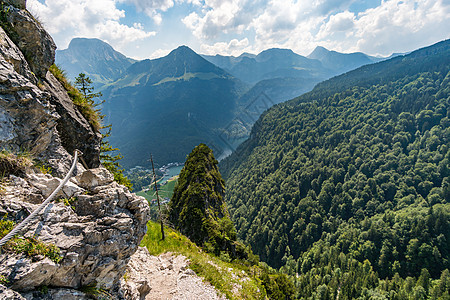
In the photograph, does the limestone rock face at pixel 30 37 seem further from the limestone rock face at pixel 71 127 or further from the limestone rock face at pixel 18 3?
the limestone rock face at pixel 71 127

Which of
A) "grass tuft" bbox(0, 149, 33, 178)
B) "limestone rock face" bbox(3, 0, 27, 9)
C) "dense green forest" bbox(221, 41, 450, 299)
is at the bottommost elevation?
"dense green forest" bbox(221, 41, 450, 299)

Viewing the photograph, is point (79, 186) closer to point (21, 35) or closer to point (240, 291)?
point (21, 35)

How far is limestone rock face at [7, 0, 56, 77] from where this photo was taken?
927cm

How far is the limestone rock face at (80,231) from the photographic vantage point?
17.9 feet

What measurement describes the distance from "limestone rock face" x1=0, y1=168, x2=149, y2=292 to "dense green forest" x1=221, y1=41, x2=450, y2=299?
75.4 meters

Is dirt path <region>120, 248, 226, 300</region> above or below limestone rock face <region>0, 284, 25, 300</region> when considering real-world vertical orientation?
below

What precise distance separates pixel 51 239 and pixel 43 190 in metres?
1.76

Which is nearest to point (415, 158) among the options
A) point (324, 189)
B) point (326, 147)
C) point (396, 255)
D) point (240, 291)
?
point (326, 147)

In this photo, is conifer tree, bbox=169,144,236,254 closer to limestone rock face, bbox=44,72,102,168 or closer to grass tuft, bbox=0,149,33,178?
limestone rock face, bbox=44,72,102,168

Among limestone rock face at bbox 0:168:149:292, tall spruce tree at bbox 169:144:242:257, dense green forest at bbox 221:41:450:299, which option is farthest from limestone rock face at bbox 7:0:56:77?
dense green forest at bbox 221:41:450:299

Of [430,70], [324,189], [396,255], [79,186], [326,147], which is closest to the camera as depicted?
[79,186]

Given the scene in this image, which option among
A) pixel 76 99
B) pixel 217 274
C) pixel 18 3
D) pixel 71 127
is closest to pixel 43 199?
pixel 71 127

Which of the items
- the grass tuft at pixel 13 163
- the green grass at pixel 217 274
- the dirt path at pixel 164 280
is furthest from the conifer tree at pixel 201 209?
the grass tuft at pixel 13 163

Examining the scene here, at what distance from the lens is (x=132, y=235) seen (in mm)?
8062
